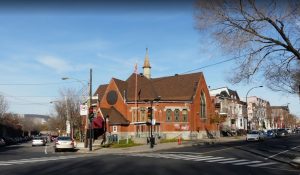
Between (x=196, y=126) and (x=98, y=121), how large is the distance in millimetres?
16343

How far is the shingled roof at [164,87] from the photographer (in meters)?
63.6

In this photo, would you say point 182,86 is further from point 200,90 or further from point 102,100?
point 102,100

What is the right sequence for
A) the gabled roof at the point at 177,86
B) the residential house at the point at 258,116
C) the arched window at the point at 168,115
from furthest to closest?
the residential house at the point at 258,116 < the gabled roof at the point at 177,86 < the arched window at the point at 168,115

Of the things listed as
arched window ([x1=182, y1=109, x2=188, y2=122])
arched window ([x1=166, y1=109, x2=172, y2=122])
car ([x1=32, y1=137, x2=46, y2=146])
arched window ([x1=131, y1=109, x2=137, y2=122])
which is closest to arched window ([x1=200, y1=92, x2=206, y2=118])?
arched window ([x1=182, y1=109, x2=188, y2=122])

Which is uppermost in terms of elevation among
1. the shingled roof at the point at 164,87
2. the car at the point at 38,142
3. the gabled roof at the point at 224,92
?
the gabled roof at the point at 224,92

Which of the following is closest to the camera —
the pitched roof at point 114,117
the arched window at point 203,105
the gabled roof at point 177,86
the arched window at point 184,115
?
the pitched roof at point 114,117

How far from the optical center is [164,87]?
68312mm

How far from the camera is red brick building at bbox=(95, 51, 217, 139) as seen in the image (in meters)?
60.7

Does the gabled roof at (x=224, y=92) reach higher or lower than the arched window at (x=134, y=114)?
higher

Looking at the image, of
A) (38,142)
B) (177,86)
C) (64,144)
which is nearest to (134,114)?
(177,86)

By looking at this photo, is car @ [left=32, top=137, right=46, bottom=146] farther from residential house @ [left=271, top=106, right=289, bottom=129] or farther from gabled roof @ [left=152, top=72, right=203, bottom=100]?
residential house @ [left=271, top=106, right=289, bottom=129]

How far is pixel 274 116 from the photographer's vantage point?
138250 millimetres

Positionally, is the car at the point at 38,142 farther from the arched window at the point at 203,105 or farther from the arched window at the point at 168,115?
the arched window at the point at 203,105

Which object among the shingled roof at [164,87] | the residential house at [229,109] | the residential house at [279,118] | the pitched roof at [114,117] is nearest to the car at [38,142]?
the pitched roof at [114,117]
